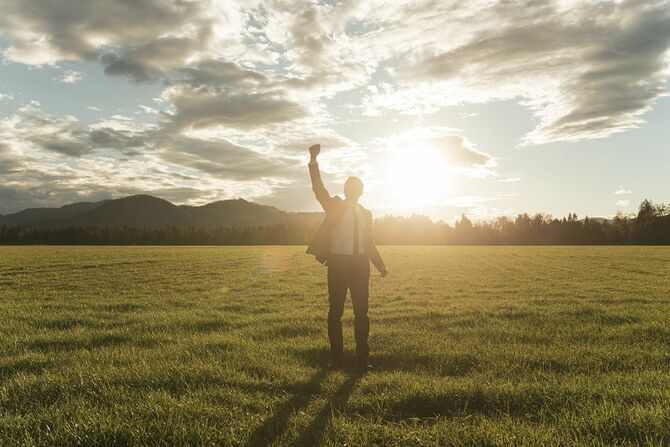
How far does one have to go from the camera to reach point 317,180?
7801 millimetres

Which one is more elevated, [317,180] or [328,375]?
[317,180]

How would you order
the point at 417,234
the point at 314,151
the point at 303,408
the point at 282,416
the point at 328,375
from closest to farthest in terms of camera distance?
the point at 282,416 → the point at 303,408 → the point at 328,375 → the point at 314,151 → the point at 417,234

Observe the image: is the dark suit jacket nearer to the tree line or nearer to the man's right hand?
the man's right hand

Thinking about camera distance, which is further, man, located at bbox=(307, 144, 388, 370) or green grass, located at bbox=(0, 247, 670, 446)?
man, located at bbox=(307, 144, 388, 370)

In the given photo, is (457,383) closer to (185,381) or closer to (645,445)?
(645,445)

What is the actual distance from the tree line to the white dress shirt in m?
127

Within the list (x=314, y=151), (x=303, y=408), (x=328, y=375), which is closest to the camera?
(x=303, y=408)

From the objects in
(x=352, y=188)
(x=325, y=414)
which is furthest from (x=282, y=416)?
(x=352, y=188)

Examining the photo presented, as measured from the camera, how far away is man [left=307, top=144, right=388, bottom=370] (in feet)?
25.5

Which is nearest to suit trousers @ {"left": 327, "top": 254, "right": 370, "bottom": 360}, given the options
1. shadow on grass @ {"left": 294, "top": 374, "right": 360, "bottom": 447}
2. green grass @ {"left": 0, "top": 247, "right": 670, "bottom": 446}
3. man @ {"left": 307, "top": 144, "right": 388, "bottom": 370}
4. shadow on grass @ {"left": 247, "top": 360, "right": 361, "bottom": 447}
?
man @ {"left": 307, "top": 144, "right": 388, "bottom": 370}

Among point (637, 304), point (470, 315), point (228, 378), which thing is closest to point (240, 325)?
point (228, 378)

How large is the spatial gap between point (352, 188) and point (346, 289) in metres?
1.77

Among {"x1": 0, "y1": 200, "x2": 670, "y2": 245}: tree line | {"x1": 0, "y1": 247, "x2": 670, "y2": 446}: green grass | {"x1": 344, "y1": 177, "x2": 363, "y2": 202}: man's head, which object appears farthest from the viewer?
{"x1": 0, "y1": 200, "x2": 670, "y2": 245}: tree line

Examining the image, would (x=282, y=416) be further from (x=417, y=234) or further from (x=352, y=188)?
(x=417, y=234)
